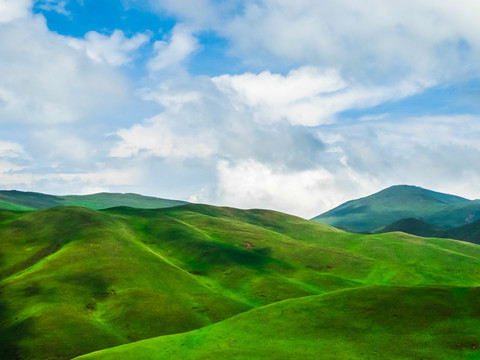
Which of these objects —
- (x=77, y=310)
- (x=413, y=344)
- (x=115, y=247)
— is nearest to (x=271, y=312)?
(x=413, y=344)

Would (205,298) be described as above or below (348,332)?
below

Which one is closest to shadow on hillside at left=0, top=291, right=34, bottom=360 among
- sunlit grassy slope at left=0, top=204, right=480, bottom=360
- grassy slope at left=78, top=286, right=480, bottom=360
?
sunlit grassy slope at left=0, top=204, right=480, bottom=360

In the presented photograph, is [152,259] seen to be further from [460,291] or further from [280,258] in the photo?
[460,291]

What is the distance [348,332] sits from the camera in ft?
176

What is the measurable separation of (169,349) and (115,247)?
98.4 m

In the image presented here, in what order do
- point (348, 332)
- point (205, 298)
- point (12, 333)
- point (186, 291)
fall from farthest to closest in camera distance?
point (186, 291), point (205, 298), point (12, 333), point (348, 332)

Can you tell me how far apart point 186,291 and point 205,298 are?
20.4ft

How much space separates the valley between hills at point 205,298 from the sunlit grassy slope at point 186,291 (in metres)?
0.29

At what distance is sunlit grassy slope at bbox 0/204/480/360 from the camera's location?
5472cm

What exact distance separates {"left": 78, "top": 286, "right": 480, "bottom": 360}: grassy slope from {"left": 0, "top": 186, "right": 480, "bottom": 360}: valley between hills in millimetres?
209

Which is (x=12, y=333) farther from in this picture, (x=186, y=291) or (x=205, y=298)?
(x=205, y=298)

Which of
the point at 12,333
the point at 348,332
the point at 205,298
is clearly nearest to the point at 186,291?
the point at 205,298

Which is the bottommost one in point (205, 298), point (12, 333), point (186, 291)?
point (12, 333)

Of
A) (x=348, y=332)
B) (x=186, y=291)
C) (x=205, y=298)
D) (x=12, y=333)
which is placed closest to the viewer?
(x=348, y=332)
